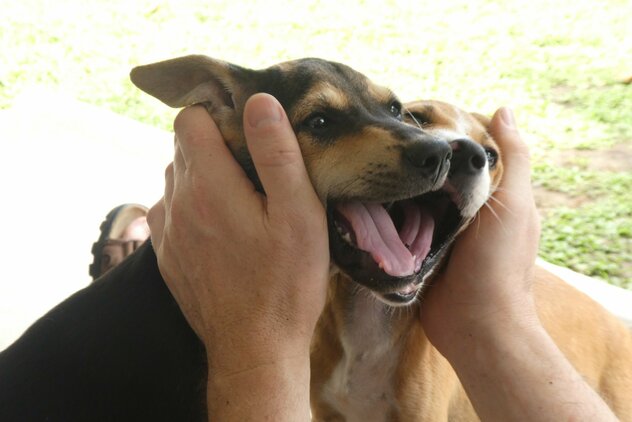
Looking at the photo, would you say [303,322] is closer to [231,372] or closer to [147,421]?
[231,372]

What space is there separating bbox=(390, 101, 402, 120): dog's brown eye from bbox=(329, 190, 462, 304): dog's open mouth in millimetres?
362

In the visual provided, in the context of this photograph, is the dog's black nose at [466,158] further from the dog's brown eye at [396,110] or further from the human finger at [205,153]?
the human finger at [205,153]

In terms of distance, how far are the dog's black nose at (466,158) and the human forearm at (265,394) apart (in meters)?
0.73

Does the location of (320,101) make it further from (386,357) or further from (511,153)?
(386,357)

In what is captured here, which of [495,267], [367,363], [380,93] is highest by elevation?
[380,93]

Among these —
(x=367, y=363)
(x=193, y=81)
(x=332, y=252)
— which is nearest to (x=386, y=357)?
(x=367, y=363)

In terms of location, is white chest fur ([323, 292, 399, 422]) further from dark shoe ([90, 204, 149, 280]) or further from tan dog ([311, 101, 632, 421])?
dark shoe ([90, 204, 149, 280])

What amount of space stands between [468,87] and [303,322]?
208 inches

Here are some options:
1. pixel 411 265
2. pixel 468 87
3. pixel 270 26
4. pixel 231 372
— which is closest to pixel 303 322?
pixel 231 372

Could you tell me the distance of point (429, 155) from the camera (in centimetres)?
177

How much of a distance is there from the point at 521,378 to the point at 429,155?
0.70 metres

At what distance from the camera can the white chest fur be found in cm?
231

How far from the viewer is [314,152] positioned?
6.46 ft

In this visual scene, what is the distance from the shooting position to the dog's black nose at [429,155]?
1770 millimetres
